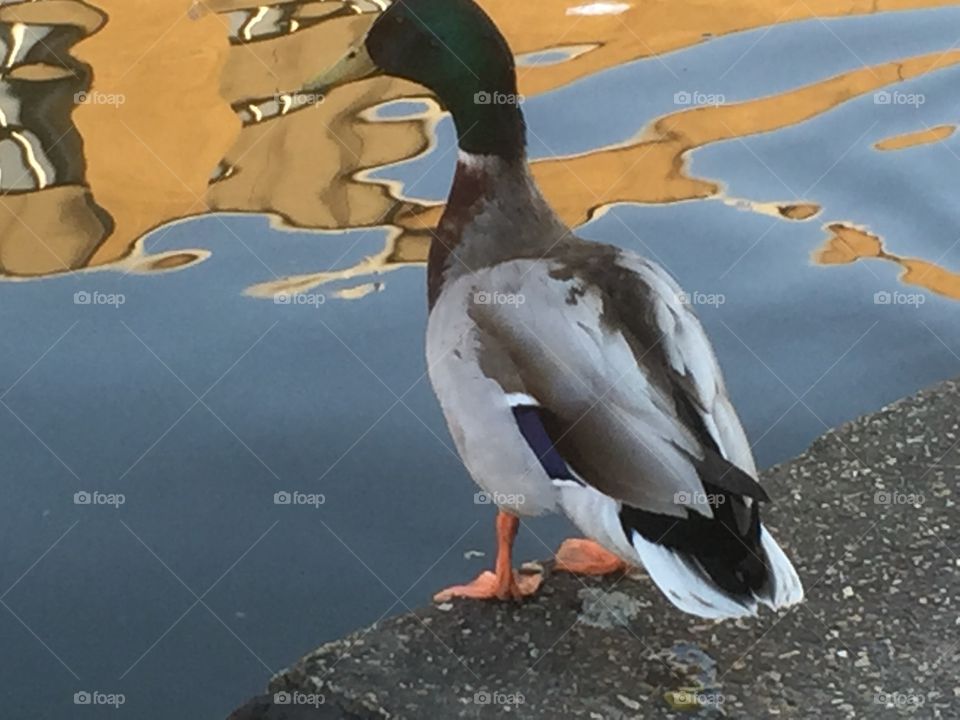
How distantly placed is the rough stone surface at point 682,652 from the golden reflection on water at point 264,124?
4.55 ft

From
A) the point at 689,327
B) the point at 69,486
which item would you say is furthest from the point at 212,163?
the point at 689,327

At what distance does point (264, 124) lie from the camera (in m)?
4.01

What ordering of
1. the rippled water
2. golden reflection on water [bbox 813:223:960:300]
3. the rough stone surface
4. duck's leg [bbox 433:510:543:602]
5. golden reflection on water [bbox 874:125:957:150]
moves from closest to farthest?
the rough stone surface → duck's leg [bbox 433:510:543:602] → the rippled water → golden reflection on water [bbox 813:223:960:300] → golden reflection on water [bbox 874:125:957:150]

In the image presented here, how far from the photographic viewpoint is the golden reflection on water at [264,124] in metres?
3.66

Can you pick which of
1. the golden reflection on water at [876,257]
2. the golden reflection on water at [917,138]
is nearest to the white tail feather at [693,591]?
the golden reflection on water at [876,257]

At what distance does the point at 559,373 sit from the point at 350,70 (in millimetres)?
781

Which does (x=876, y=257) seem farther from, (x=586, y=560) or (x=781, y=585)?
(x=781, y=585)

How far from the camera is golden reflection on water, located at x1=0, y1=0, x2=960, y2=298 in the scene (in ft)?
12.0

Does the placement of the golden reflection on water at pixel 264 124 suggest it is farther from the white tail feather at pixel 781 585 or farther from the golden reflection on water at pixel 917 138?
the white tail feather at pixel 781 585

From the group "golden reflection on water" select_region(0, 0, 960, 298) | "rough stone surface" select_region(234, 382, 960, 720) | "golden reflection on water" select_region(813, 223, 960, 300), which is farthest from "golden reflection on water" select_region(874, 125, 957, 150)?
"rough stone surface" select_region(234, 382, 960, 720)

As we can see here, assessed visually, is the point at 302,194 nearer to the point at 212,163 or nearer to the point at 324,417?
the point at 212,163

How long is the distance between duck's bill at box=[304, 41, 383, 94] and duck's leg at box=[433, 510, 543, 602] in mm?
826

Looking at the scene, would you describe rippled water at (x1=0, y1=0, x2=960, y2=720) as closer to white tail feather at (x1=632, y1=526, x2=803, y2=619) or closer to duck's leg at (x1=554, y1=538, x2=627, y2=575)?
duck's leg at (x1=554, y1=538, x2=627, y2=575)

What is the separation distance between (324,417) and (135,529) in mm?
516
